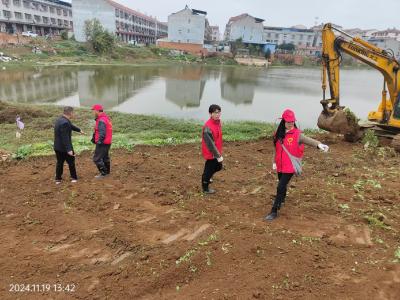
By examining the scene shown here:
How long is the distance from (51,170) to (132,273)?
4539 mm

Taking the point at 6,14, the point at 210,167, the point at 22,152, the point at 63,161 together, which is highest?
the point at 6,14

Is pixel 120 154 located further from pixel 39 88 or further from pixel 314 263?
pixel 39 88

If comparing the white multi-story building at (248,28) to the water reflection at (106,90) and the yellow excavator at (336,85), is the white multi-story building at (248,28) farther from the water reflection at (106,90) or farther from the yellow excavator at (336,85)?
the yellow excavator at (336,85)

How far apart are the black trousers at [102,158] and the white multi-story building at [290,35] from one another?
9107 cm

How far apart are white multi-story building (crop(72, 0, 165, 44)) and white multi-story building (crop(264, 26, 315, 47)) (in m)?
35.1

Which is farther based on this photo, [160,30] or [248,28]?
[160,30]

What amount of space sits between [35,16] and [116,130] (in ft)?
214

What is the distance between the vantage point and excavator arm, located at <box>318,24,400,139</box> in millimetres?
10070

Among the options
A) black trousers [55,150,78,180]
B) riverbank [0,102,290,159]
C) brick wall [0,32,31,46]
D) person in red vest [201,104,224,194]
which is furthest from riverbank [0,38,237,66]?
person in red vest [201,104,224,194]

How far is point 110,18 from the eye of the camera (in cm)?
6494

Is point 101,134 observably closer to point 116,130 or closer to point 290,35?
point 116,130

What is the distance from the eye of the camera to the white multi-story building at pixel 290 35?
90.6 m

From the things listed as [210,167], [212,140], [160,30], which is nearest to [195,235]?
[210,167]

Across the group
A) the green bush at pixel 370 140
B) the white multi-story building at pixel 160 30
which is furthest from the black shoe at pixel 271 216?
the white multi-story building at pixel 160 30
